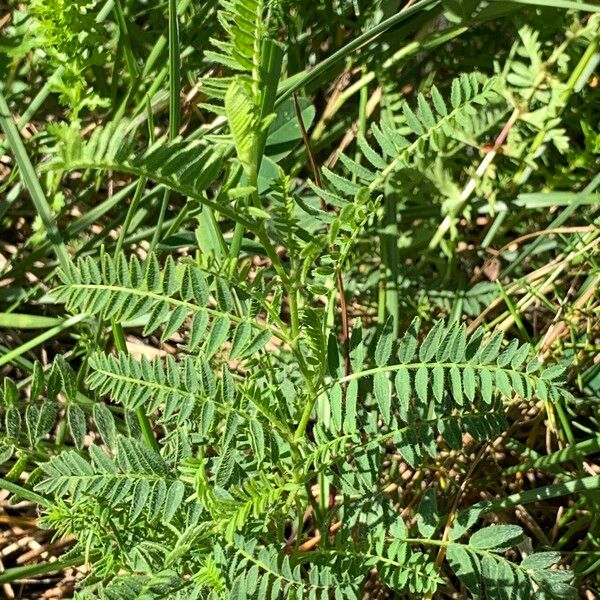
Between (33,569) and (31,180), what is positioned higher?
(31,180)

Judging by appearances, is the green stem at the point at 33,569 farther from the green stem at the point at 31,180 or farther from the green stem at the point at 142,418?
the green stem at the point at 31,180

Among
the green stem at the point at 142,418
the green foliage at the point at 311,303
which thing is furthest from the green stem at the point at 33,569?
the green stem at the point at 142,418

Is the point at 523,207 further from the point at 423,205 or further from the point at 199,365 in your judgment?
the point at 199,365

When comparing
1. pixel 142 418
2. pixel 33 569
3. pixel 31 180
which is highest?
pixel 31 180

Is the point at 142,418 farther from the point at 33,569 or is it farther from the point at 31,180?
the point at 31,180

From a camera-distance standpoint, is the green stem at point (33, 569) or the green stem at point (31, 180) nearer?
the green stem at point (33, 569)

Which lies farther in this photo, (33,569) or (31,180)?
(31,180)

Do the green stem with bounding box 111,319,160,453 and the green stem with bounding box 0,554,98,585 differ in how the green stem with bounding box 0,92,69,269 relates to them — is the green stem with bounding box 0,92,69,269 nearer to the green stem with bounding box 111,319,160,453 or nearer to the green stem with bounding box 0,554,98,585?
the green stem with bounding box 111,319,160,453

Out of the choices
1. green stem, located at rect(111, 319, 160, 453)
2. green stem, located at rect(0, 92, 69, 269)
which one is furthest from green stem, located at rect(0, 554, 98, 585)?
green stem, located at rect(0, 92, 69, 269)

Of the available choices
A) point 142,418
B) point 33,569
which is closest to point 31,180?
point 142,418

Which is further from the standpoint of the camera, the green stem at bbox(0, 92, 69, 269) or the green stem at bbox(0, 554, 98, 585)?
the green stem at bbox(0, 92, 69, 269)

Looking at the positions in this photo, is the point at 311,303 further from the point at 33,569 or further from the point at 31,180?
the point at 33,569

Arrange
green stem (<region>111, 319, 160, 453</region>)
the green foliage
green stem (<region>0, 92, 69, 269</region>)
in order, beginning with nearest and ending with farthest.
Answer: the green foliage
green stem (<region>111, 319, 160, 453</region>)
green stem (<region>0, 92, 69, 269</region>)

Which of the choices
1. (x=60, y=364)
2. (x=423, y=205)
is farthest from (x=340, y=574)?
(x=423, y=205)
